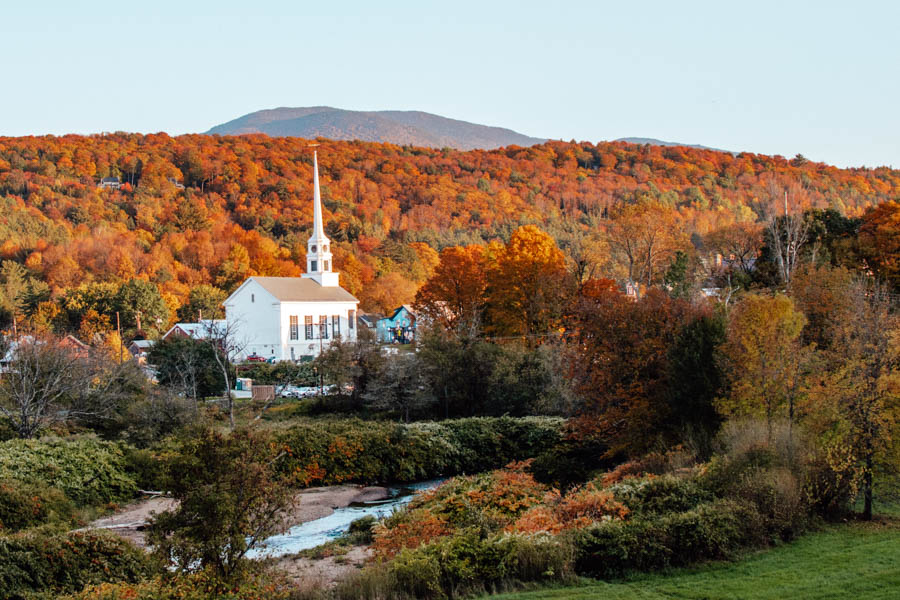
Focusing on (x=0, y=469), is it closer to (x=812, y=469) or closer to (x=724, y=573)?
(x=724, y=573)

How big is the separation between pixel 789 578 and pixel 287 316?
60234 millimetres

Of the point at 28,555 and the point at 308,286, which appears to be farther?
the point at 308,286

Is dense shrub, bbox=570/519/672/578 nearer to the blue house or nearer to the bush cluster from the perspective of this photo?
the bush cluster

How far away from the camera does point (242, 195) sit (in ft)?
432

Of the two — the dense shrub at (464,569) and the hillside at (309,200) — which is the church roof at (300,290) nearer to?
the hillside at (309,200)

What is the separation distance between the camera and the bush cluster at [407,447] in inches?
1458

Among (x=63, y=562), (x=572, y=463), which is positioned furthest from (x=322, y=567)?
(x=572, y=463)

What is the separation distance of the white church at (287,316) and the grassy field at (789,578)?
5498 centimetres

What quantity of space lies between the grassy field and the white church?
5498 cm

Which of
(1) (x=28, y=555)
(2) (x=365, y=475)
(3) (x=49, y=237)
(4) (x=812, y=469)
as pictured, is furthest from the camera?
(3) (x=49, y=237)

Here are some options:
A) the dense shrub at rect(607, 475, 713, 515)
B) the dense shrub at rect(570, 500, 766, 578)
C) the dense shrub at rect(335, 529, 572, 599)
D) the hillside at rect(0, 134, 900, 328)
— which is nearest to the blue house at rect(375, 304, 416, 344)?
the hillside at rect(0, 134, 900, 328)

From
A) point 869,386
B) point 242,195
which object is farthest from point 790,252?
point 242,195

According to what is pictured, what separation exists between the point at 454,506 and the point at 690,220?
100.0 metres

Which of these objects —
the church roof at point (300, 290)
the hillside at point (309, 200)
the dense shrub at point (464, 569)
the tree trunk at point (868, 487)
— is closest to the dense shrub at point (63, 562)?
the dense shrub at point (464, 569)
